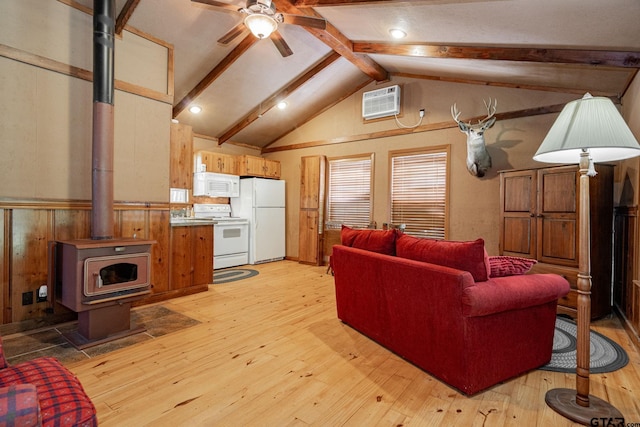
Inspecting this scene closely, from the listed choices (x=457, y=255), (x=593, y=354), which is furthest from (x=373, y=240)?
(x=593, y=354)

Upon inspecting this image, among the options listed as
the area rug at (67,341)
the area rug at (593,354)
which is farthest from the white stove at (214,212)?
the area rug at (593,354)

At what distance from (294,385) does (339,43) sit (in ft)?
13.5

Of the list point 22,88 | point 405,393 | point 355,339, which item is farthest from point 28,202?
point 405,393

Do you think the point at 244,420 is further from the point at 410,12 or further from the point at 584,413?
the point at 410,12

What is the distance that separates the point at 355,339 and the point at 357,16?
136 inches

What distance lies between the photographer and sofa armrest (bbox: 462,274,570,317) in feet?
6.21

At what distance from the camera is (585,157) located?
74.4 inches

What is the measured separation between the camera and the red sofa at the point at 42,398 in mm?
789

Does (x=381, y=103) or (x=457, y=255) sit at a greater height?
(x=381, y=103)

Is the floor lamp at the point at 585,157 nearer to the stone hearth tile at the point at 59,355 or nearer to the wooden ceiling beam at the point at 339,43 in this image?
the wooden ceiling beam at the point at 339,43

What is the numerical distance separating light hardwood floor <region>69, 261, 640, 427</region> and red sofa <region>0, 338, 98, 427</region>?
654 millimetres

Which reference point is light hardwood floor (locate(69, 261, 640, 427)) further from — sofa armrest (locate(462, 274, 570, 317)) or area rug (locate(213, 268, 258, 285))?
area rug (locate(213, 268, 258, 285))

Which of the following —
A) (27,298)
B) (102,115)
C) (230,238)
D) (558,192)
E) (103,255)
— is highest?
(102,115)

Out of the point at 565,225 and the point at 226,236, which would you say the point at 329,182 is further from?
the point at 565,225
